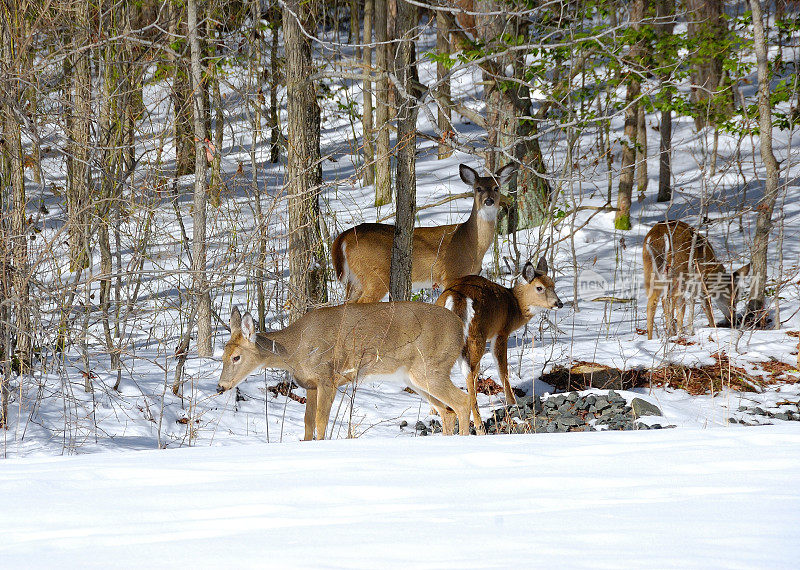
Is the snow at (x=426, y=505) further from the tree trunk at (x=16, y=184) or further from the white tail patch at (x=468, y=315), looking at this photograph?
the white tail patch at (x=468, y=315)

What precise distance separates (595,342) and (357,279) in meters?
2.64

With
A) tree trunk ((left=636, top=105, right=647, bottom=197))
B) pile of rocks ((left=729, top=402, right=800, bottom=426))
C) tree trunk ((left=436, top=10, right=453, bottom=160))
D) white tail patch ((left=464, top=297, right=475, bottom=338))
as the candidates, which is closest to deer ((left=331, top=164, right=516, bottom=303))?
tree trunk ((left=436, top=10, right=453, bottom=160))

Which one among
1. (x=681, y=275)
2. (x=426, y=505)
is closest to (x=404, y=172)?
(x=681, y=275)

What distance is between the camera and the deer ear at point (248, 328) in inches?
268

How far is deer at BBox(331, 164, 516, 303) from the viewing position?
1011 cm

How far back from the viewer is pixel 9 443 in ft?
22.3

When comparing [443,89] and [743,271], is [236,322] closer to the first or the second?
[743,271]

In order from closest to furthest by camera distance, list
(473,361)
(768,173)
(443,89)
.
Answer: (473,361), (768,173), (443,89)

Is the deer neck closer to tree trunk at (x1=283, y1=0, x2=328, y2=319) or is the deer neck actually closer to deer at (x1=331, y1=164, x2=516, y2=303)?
deer at (x1=331, y1=164, x2=516, y2=303)

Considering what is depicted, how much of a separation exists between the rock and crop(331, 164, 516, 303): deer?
122 inches

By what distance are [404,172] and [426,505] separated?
5.62 metres

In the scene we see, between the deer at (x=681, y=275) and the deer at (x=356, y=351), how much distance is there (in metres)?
4.42

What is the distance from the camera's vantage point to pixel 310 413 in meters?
6.77

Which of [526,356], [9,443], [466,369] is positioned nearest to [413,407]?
[466,369]
